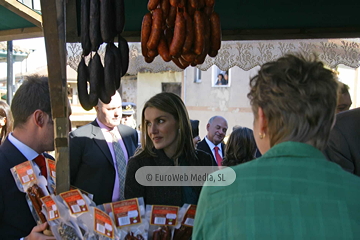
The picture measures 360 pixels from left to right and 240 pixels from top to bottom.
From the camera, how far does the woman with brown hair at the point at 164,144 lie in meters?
2.35

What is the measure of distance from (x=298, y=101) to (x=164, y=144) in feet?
4.90

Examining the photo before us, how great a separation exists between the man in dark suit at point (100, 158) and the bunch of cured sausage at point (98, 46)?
127 cm

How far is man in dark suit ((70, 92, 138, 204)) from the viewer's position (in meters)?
3.24

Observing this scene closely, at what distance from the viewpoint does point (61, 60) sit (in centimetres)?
170

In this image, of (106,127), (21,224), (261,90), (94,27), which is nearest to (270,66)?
(261,90)

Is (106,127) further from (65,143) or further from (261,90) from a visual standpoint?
(261,90)

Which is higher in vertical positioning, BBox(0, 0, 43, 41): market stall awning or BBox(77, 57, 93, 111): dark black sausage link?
BBox(0, 0, 43, 41): market stall awning

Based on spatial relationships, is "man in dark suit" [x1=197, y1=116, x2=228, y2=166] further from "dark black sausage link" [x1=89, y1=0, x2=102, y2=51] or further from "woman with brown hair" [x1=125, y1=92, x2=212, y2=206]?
"dark black sausage link" [x1=89, y1=0, x2=102, y2=51]

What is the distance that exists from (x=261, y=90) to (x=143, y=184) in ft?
4.69

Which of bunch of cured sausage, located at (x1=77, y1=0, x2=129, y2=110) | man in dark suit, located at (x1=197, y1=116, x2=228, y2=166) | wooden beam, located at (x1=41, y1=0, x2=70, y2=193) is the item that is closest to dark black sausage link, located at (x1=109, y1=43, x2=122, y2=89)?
bunch of cured sausage, located at (x1=77, y1=0, x2=129, y2=110)

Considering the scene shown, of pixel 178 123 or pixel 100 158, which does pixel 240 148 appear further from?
pixel 100 158

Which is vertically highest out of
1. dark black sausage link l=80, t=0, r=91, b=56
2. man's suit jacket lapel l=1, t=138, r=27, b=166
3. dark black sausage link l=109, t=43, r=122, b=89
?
dark black sausage link l=80, t=0, r=91, b=56

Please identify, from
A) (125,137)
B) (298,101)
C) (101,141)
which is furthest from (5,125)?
(298,101)

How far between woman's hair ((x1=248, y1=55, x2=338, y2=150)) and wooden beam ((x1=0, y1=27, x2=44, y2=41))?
3.35 m
